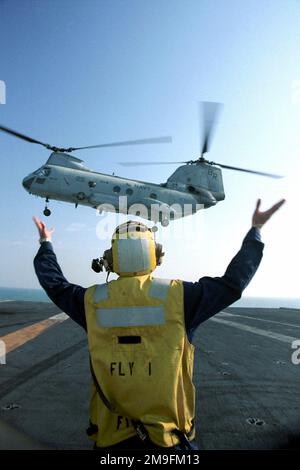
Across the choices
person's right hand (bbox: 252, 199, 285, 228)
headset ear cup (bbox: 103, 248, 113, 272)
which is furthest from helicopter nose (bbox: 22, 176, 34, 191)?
person's right hand (bbox: 252, 199, 285, 228)

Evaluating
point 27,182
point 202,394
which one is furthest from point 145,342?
point 27,182

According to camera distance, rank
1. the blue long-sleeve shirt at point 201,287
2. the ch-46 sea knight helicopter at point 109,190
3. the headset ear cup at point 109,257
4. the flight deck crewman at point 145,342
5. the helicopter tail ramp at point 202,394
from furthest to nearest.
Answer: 1. the ch-46 sea knight helicopter at point 109,190
2. the helicopter tail ramp at point 202,394
3. the headset ear cup at point 109,257
4. the blue long-sleeve shirt at point 201,287
5. the flight deck crewman at point 145,342

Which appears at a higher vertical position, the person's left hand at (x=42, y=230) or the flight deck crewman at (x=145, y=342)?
the person's left hand at (x=42, y=230)

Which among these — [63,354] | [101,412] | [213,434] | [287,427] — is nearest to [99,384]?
[101,412]

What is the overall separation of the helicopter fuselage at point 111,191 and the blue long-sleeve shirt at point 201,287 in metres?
21.0

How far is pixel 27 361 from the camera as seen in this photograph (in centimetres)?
643

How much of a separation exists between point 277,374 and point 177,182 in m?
23.2

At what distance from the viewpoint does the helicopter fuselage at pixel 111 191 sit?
23.1 m

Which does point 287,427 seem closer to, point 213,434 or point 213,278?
point 213,434

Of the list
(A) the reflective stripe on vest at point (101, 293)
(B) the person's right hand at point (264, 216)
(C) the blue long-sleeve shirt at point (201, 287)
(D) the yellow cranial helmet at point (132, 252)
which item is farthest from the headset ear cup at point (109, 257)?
(B) the person's right hand at point (264, 216)

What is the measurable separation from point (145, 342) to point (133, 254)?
59cm

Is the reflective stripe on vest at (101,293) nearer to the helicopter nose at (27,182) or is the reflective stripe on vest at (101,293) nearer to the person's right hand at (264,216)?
the person's right hand at (264,216)

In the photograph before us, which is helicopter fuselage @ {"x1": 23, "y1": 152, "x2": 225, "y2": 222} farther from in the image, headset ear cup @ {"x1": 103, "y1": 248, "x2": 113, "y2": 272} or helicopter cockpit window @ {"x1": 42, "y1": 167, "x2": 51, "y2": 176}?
headset ear cup @ {"x1": 103, "y1": 248, "x2": 113, "y2": 272}

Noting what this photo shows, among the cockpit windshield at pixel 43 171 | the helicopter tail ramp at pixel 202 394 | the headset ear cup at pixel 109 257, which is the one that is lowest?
the helicopter tail ramp at pixel 202 394
